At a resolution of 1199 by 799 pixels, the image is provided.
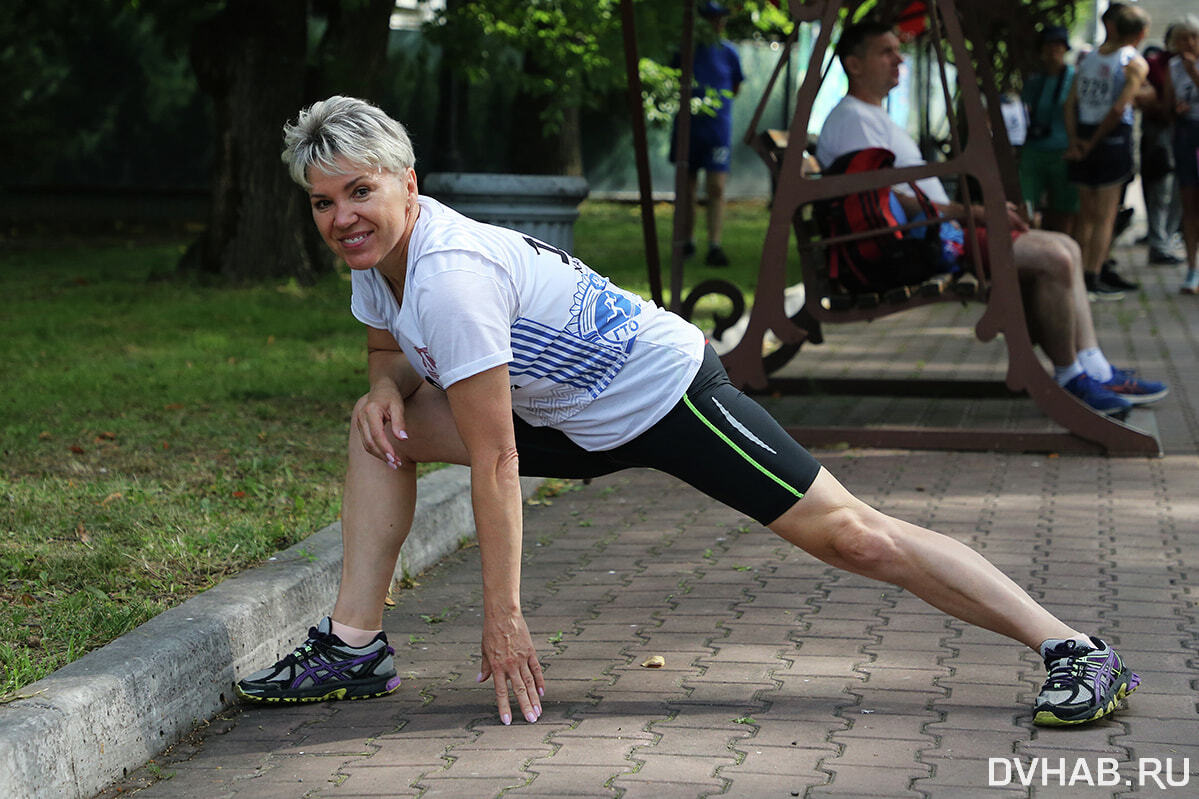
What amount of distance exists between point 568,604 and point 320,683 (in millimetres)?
1054

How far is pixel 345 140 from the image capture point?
332 centimetres

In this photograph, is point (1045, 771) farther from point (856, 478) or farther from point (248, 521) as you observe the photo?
point (856, 478)

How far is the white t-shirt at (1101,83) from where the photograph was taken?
11688 mm

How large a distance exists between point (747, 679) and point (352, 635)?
3.30ft

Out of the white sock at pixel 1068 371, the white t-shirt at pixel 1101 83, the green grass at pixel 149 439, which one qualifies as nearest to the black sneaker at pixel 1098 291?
the white t-shirt at pixel 1101 83

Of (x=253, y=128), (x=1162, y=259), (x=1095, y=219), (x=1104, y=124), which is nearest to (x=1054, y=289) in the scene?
(x=1104, y=124)

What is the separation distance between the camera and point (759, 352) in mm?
7012

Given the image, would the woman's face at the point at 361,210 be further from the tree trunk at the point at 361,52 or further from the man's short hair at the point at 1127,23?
the man's short hair at the point at 1127,23

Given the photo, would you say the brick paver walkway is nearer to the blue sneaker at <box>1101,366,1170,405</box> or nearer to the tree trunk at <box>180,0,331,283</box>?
the blue sneaker at <box>1101,366,1170,405</box>

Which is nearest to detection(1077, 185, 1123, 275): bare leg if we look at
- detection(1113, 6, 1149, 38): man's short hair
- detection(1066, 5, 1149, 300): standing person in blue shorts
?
detection(1066, 5, 1149, 300): standing person in blue shorts

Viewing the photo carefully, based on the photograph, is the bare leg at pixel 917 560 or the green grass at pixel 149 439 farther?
the green grass at pixel 149 439

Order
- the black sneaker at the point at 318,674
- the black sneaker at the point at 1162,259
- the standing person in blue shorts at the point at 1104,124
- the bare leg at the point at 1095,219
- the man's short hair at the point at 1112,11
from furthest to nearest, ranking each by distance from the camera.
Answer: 1. the black sneaker at the point at 1162,259
2. the bare leg at the point at 1095,219
3. the standing person in blue shorts at the point at 1104,124
4. the man's short hair at the point at 1112,11
5. the black sneaker at the point at 318,674

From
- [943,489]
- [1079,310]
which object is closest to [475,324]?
[943,489]

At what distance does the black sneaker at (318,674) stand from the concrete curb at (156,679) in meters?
0.11
